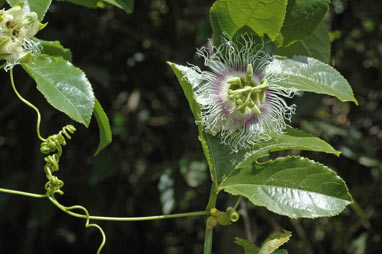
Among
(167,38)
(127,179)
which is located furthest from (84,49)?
(127,179)

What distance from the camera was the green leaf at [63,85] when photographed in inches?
31.2

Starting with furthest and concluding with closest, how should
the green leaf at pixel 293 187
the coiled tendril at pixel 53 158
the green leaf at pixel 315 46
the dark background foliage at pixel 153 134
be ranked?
the dark background foliage at pixel 153 134 < the green leaf at pixel 315 46 < the coiled tendril at pixel 53 158 < the green leaf at pixel 293 187

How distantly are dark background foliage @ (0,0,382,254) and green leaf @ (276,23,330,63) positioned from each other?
65 centimetres

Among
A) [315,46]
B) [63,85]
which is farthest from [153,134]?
[63,85]

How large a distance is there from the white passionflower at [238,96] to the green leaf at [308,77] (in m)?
0.01

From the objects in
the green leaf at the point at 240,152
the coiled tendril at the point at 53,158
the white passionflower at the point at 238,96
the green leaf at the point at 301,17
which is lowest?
the coiled tendril at the point at 53,158

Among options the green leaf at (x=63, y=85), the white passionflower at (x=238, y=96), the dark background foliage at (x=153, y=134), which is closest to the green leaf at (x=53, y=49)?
the green leaf at (x=63, y=85)

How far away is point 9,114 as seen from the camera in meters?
2.06

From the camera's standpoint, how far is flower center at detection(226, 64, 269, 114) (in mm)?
784

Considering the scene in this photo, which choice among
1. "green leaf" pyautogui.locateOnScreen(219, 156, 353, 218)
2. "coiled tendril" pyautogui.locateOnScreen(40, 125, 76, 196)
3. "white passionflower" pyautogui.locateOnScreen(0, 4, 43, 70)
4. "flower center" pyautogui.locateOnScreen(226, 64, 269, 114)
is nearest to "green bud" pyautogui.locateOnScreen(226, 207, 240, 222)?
"green leaf" pyautogui.locateOnScreen(219, 156, 353, 218)

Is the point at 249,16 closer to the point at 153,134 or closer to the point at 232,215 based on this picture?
the point at 232,215

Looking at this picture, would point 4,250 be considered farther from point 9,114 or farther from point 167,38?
point 167,38

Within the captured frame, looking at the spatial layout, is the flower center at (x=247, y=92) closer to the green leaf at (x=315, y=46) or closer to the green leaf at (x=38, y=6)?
the green leaf at (x=315, y=46)

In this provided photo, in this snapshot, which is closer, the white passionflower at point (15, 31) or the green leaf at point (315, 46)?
the white passionflower at point (15, 31)
